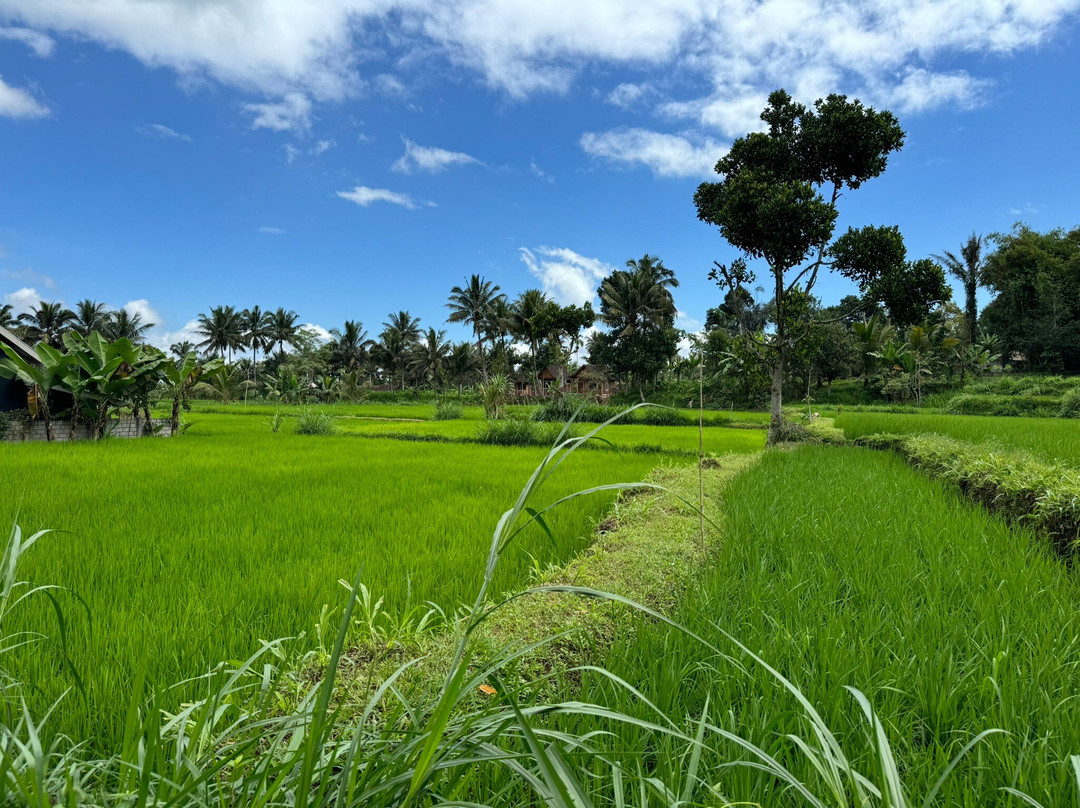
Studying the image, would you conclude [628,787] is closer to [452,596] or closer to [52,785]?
[52,785]

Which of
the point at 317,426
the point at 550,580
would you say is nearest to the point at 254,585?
the point at 550,580

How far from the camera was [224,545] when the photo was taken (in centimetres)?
302

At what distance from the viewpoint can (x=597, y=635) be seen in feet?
6.05

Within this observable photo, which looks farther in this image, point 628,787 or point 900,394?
point 900,394

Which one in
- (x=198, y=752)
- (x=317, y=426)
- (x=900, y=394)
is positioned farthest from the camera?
(x=900, y=394)

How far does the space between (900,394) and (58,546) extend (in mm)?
35942

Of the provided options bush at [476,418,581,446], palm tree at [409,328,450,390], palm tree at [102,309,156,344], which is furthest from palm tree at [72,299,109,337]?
bush at [476,418,581,446]

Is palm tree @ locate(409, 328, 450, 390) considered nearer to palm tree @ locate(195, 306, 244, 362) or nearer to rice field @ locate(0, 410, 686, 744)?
palm tree @ locate(195, 306, 244, 362)

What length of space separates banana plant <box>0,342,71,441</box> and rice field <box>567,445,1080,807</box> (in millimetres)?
10631

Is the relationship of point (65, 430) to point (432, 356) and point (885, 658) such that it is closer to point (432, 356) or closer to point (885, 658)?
point (885, 658)

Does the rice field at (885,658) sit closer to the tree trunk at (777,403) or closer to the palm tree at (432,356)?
the tree trunk at (777,403)

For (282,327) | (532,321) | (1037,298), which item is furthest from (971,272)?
(282,327)

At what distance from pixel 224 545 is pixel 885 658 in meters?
3.21

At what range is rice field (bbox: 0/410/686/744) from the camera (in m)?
1.70
